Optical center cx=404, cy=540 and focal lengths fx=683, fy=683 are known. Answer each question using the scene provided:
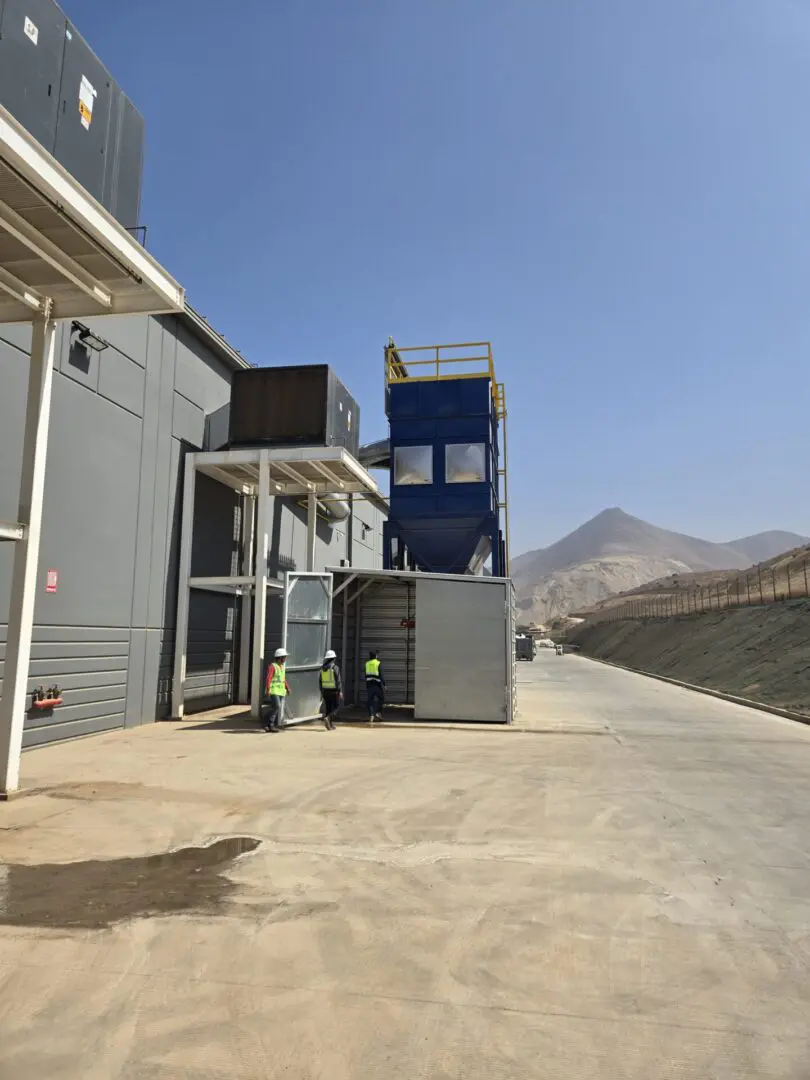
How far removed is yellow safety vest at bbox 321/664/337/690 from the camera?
578 inches

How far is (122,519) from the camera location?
14086 millimetres

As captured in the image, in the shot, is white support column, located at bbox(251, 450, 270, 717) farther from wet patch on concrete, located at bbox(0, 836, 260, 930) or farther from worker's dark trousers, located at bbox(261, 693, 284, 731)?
wet patch on concrete, located at bbox(0, 836, 260, 930)

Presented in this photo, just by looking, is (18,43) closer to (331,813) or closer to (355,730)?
(331,813)

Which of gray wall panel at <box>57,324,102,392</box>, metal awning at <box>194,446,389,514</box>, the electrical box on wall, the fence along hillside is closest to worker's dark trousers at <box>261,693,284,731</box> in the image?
metal awning at <box>194,446,389,514</box>

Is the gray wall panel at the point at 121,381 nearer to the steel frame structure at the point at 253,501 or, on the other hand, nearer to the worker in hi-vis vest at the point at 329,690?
the steel frame structure at the point at 253,501

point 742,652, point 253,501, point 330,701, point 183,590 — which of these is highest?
point 253,501

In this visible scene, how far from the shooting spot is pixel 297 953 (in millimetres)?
4113

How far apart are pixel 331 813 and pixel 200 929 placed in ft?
9.83

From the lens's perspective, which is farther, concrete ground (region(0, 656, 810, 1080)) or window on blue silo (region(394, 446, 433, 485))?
window on blue silo (region(394, 446, 433, 485))

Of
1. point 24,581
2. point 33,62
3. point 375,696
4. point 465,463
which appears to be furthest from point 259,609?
point 33,62

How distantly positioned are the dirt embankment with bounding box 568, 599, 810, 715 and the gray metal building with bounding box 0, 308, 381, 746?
16.3m

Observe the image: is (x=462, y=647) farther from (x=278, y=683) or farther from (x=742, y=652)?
(x=742, y=652)

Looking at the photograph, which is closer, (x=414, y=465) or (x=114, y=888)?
(x=114, y=888)

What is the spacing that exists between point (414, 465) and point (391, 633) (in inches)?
183
